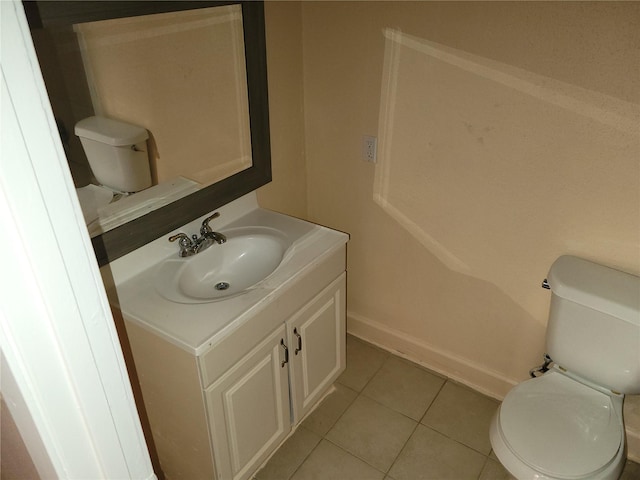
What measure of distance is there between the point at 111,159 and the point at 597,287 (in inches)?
62.8

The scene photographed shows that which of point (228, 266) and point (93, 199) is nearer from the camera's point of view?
point (93, 199)

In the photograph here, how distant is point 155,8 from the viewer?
156cm

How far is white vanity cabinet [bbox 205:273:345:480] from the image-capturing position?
1.66 m

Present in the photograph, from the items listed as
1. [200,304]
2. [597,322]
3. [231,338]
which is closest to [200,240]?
[200,304]

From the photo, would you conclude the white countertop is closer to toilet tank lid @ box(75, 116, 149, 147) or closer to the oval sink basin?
the oval sink basin

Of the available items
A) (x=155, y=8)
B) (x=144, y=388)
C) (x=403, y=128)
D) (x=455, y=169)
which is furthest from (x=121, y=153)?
(x=455, y=169)

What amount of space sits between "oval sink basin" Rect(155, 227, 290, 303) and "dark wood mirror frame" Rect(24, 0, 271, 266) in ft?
0.42

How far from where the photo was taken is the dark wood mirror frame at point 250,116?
134 cm

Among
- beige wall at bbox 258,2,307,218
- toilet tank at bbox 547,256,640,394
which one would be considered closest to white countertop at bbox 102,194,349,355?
beige wall at bbox 258,2,307,218

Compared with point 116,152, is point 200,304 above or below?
below

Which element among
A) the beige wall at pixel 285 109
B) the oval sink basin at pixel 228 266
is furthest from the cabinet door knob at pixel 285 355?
the beige wall at pixel 285 109

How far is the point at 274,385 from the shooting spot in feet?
6.10

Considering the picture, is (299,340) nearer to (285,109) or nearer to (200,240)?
(200,240)

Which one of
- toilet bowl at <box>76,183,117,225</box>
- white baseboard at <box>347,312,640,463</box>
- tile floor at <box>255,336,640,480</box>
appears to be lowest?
tile floor at <box>255,336,640,480</box>
